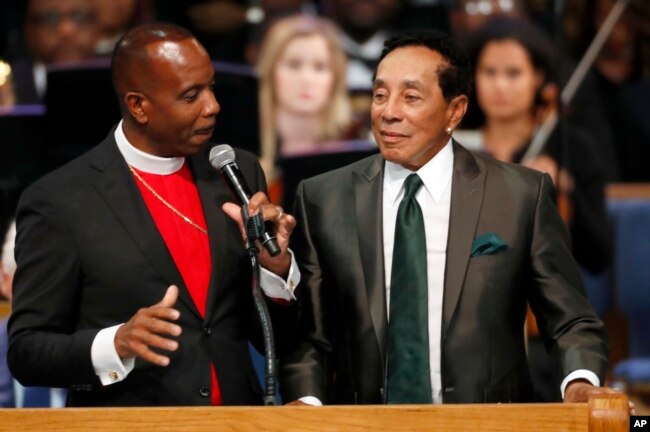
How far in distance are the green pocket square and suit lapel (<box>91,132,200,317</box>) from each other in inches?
21.0

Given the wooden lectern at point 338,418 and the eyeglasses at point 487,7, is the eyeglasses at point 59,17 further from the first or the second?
the wooden lectern at point 338,418

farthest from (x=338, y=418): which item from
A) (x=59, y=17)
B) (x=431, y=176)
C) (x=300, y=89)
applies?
(x=59, y=17)

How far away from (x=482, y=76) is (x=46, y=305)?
3.25m

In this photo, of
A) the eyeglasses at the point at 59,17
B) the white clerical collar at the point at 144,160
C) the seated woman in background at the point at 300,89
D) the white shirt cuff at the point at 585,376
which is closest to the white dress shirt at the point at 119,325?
the white clerical collar at the point at 144,160

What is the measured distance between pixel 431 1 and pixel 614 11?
2.93ft

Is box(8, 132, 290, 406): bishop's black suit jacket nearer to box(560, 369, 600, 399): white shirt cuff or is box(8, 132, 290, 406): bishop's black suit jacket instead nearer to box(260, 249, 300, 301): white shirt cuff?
box(260, 249, 300, 301): white shirt cuff

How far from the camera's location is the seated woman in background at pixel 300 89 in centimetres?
566

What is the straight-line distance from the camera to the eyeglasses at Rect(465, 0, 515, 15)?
5715 millimetres

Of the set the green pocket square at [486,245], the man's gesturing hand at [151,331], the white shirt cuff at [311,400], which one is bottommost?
the white shirt cuff at [311,400]

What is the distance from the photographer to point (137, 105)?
2.65m

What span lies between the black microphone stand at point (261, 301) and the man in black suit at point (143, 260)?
7 cm

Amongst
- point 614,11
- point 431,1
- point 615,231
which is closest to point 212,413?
point 615,231

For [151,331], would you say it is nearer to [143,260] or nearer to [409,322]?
[143,260]

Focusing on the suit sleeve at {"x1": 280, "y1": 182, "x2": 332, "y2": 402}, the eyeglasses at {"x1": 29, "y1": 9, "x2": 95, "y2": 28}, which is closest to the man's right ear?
the suit sleeve at {"x1": 280, "y1": 182, "x2": 332, "y2": 402}
